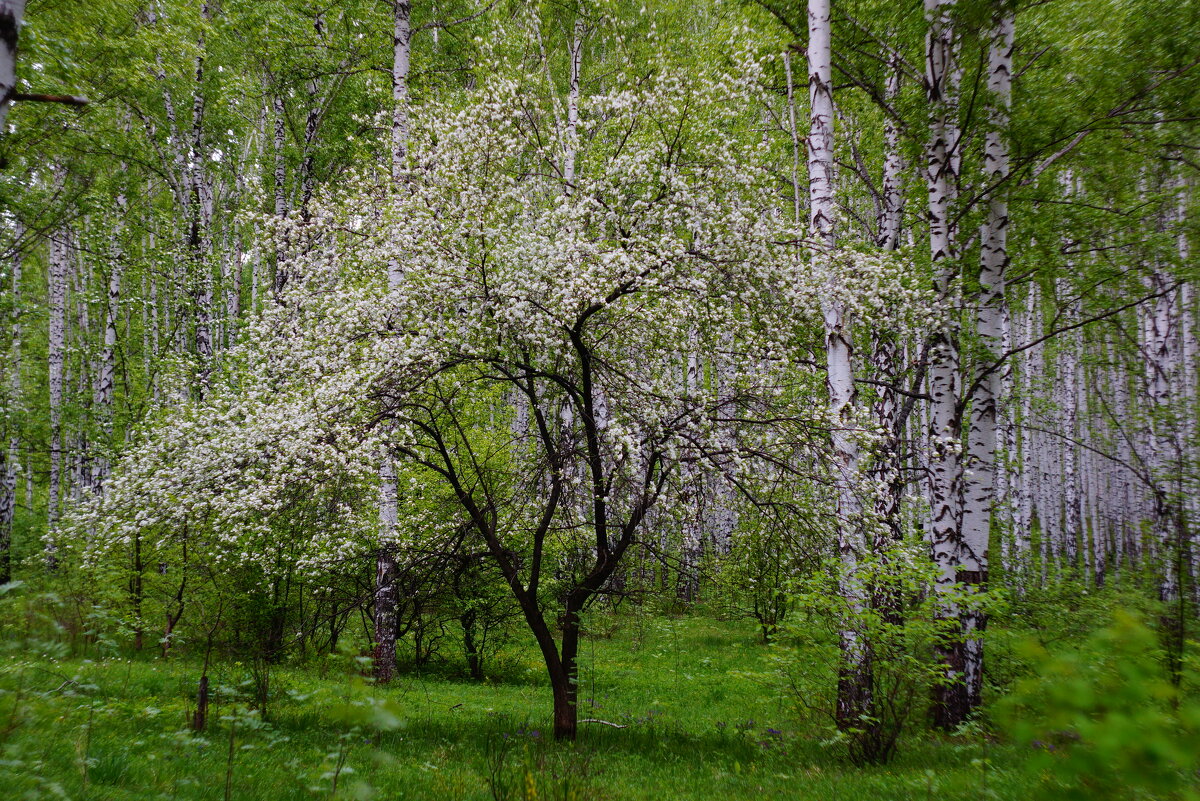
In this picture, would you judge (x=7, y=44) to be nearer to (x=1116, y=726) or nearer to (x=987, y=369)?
(x=1116, y=726)

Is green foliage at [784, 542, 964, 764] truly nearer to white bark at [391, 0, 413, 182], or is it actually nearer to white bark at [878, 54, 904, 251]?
white bark at [878, 54, 904, 251]

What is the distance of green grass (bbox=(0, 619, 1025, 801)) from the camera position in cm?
409

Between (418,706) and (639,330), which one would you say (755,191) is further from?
(418,706)

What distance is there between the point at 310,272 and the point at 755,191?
23.6 ft

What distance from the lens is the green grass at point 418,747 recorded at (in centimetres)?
409

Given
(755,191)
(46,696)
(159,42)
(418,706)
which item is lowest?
(418,706)

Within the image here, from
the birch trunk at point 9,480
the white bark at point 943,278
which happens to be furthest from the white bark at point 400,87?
the birch trunk at point 9,480

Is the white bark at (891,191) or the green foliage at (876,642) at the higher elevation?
the white bark at (891,191)

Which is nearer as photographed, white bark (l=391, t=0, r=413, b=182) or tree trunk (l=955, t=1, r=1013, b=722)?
tree trunk (l=955, t=1, r=1013, b=722)

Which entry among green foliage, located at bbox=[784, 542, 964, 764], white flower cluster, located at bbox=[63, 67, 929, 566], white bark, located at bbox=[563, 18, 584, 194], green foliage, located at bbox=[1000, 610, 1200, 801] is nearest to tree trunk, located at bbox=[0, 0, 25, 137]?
green foliage, located at bbox=[1000, 610, 1200, 801]

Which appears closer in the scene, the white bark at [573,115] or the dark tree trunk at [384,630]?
the white bark at [573,115]

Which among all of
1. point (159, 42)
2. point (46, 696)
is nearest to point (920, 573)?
point (46, 696)

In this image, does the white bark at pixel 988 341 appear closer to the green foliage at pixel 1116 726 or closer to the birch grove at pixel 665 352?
the birch grove at pixel 665 352

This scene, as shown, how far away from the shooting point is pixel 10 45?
2.61 m
